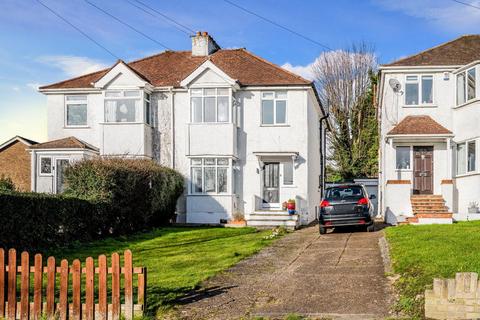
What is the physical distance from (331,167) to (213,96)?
82.7 feet

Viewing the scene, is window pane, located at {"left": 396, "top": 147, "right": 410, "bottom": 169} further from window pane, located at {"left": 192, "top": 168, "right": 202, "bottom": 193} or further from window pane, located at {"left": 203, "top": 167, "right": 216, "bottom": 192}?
window pane, located at {"left": 192, "top": 168, "right": 202, "bottom": 193}

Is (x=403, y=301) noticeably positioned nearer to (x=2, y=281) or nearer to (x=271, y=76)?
(x=2, y=281)

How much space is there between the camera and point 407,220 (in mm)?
23500

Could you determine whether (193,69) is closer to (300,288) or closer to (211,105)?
(211,105)

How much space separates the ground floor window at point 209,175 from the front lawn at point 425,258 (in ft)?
34.3

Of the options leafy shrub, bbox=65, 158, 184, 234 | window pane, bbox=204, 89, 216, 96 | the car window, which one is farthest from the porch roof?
leafy shrub, bbox=65, 158, 184, 234

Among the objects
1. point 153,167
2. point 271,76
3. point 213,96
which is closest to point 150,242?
point 153,167

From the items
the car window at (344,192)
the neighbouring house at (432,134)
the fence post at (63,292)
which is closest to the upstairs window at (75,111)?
the car window at (344,192)

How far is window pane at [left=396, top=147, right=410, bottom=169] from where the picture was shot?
26.2 meters

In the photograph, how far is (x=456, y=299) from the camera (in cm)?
875

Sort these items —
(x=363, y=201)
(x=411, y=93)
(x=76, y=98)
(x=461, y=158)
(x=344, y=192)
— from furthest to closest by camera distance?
(x=76, y=98)
(x=411, y=93)
(x=461, y=158)
(x=344, y=192)
(x=363, y=201)

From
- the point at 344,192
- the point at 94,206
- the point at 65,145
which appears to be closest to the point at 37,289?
the point at 94,206

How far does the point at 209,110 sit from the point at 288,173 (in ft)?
15.0

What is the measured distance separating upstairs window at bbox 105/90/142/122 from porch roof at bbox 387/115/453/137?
1122cm
